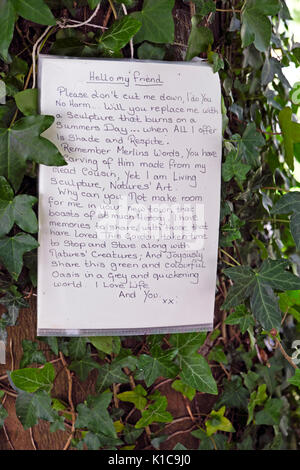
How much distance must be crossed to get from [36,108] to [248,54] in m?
0.50

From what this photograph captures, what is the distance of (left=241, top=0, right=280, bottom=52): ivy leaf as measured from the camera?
905 mm

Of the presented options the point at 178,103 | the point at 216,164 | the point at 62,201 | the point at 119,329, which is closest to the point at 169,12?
the point at 178,103

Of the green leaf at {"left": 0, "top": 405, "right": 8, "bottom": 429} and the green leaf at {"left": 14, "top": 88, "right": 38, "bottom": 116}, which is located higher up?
the green leaf at {"left": 14, "top": 88, "right": 38, "bottom": 116}

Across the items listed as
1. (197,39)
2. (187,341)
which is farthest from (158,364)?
(197,39)

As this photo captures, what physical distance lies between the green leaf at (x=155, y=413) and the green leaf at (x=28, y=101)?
673 millimetres

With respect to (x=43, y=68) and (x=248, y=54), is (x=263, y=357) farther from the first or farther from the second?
(x=43, y=68)

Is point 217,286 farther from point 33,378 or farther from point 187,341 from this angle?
point 33,378

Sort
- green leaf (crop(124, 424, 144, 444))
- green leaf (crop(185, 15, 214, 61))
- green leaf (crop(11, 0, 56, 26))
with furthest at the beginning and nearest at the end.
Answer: green leaf (crop(124, 424, 144, 444)) < green leaf (crop(185, 15, 214, 61)) < green leaf (crop(11, 0, 56, 26))

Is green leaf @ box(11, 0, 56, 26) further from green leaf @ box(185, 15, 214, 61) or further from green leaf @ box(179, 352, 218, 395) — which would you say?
green leaf @ box(179, 352, 218, 395)

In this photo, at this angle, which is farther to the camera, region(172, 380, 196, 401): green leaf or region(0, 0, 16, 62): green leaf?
region(172, 380, 196, 401): green leaf

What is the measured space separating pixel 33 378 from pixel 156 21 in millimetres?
756

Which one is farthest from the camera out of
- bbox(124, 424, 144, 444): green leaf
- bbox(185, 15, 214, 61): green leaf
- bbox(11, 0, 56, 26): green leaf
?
bbox(124, 424, 144, 444): green leaf

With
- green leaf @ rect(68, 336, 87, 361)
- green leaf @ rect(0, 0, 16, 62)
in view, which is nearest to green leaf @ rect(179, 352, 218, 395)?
green leaf @ rect(68, 336, 87, 361)

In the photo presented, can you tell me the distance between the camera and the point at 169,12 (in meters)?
0.85
